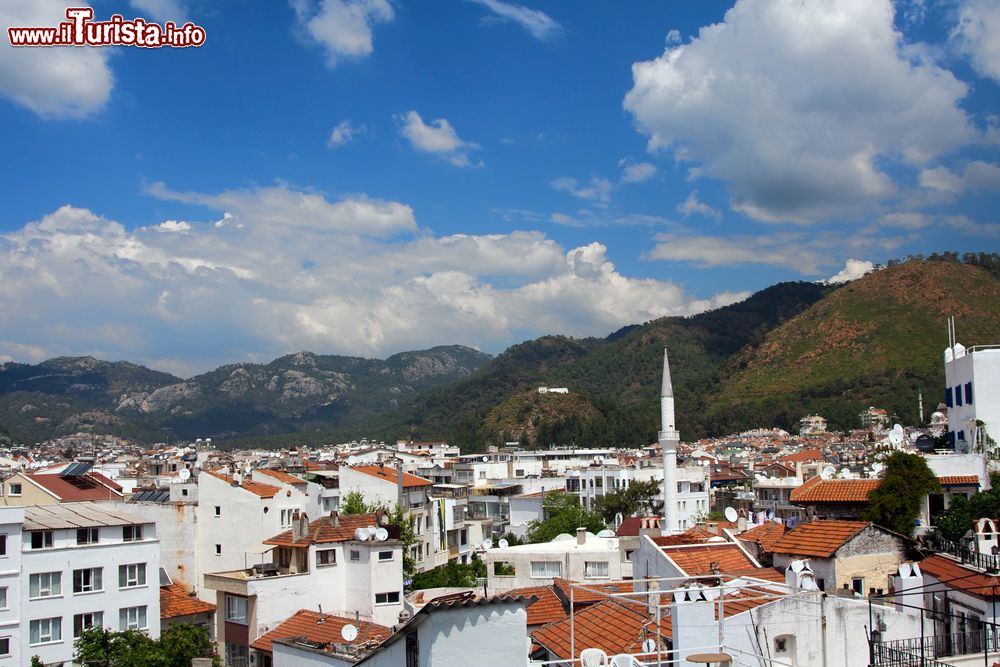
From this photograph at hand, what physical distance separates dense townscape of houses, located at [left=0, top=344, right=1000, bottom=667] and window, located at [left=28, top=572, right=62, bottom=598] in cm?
7

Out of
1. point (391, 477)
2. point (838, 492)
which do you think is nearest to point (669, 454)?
point (391, 477)

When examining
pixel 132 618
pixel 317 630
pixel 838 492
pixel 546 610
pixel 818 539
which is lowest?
pixel 132 618

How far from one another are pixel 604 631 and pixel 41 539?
2102 centimetres

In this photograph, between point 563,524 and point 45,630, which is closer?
point 45,630

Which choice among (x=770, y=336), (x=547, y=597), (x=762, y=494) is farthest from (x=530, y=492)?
(x=770, y=336)

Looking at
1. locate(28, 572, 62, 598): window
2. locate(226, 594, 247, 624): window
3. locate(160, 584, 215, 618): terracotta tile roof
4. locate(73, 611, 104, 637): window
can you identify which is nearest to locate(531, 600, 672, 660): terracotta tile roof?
locate(226, 594, 247, 624): window

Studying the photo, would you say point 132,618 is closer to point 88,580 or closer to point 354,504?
point 88,580

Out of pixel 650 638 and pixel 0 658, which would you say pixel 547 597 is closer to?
pixel 650 638

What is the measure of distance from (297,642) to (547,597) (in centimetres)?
741

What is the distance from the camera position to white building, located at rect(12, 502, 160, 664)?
1178 inches

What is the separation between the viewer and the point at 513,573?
1671 inches

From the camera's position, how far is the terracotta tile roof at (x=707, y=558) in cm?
2361

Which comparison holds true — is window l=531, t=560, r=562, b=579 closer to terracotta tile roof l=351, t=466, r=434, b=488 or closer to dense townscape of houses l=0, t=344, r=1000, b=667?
dense townscape of houses l=0, t=344, r=1000, b=667

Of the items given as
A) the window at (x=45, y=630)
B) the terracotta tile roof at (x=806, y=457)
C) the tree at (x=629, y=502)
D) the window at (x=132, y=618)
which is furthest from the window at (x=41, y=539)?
the terracotta tile roof at (x=806, y=457)
